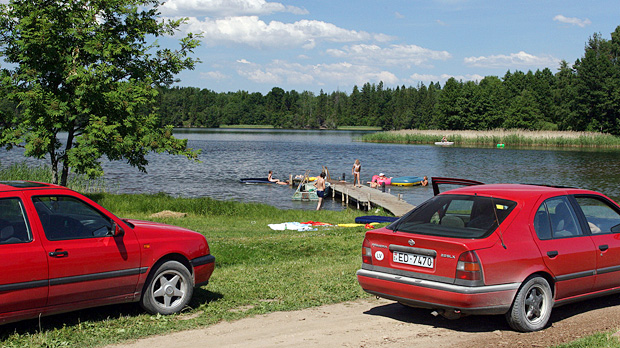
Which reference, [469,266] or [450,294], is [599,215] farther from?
[450,294]

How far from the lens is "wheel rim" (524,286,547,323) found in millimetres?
6465

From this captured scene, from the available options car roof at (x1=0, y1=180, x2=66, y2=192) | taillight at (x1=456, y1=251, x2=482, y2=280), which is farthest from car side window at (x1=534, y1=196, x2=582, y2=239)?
car roof at (x1=0, y1=180, x2=66, y2=192)

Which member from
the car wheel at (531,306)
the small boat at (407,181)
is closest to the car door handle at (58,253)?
the car wheel at (531,306)

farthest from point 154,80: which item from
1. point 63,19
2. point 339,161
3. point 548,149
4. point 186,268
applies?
point 548,149

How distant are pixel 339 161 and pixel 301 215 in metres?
44.6

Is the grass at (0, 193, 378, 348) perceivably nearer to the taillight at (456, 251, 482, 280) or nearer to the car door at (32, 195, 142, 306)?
the car door at (32, 195, 142, 306)

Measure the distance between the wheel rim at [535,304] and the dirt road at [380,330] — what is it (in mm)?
182

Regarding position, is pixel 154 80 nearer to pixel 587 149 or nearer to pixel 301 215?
pixel 301 215

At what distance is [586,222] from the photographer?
723 centimetres

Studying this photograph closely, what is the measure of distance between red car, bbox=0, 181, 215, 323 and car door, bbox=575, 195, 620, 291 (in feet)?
15.9

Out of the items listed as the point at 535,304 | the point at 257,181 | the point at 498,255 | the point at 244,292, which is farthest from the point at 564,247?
the point at 257,181

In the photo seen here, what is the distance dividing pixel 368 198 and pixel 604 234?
22131 millimetres

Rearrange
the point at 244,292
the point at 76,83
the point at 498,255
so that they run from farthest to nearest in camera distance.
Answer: the point at 76,83 < the point at 244,292 < the point at 498,255

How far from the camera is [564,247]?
6742mm
